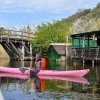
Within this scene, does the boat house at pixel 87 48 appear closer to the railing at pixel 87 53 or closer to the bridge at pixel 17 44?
the railing at pixel 87 53

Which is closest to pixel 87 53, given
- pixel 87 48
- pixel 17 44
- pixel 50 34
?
pixel 87 48

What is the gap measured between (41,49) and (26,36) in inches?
137

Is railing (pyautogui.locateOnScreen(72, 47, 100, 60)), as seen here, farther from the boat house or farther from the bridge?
the bridge

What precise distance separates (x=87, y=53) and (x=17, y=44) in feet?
62.3

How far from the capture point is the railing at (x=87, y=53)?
42969 mm

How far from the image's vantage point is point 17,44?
6197 cm

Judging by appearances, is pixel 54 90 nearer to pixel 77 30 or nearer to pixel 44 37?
pixel 44 37

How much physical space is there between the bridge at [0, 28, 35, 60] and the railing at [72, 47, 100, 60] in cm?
1298

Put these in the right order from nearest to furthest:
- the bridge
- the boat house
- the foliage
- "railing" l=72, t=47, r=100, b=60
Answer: "railing" l=72, t=47, r=100, b=60 < the boat house < the bridge < the foliage

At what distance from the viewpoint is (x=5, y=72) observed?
3116 centimetres

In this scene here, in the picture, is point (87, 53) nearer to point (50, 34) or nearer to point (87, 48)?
point (87, 48)

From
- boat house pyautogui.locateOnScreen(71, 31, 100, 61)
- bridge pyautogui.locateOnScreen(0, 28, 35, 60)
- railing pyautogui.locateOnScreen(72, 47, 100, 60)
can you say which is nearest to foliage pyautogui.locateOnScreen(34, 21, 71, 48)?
bridge pyautogui.locateOnScreen(0, 28, 35, 60)

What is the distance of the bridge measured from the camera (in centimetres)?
5938

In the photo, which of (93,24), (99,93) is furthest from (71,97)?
(93,24)
